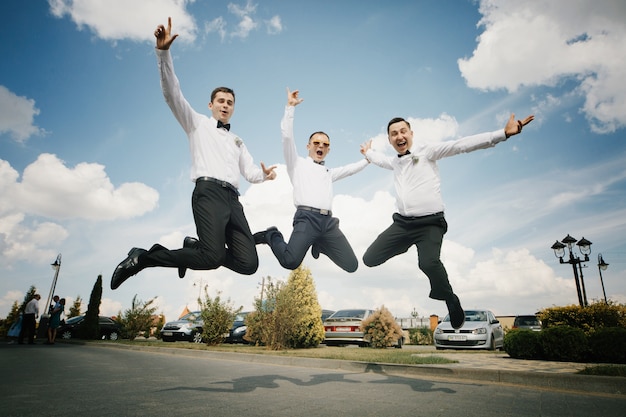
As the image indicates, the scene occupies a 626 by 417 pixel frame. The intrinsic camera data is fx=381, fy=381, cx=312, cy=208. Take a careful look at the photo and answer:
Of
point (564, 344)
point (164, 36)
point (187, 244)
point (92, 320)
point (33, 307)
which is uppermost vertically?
point (164, 36)

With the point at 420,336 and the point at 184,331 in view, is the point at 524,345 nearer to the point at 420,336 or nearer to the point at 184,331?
the point at 420,336

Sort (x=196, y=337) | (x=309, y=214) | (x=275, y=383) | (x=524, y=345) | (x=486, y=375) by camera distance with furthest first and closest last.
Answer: (x=196, y=337) < (x=524, y=345) < (x=486, y=375) < (x=275, y=383) < (x=309, y=214)

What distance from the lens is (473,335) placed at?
41.7ft

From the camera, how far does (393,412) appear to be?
363 cm

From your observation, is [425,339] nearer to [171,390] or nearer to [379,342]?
[379,342]

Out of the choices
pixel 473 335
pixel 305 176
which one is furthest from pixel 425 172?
pixel 473 335

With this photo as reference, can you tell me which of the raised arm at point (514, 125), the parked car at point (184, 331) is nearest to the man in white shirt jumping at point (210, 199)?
the raised arm at point (514, 125)

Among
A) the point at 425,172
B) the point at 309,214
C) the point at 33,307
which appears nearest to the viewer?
the point at 425,172

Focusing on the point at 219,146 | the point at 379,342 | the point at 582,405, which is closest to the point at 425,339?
the point at 379,342

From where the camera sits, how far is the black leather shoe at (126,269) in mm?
4020

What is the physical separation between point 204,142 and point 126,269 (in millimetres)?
1574

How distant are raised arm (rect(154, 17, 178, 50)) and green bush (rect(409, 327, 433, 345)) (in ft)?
65.0

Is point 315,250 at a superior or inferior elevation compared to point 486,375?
superior

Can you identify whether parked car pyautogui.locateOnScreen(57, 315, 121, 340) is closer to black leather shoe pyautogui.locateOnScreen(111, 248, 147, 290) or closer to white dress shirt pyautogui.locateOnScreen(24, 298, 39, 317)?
white dress shirt pyautogui.locateOnScreen(24, 298, 39, 317)
